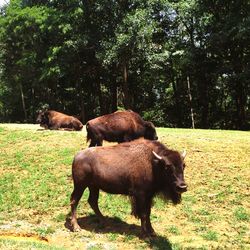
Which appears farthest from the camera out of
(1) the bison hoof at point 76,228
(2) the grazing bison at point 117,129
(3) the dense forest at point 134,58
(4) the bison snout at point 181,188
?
(3) the dense forest at point 134,58

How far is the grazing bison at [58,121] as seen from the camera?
24531mm

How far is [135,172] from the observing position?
11.5 metres

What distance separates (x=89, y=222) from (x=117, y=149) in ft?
7.03

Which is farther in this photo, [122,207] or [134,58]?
[134,58]

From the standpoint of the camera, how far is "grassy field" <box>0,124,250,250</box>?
11.3 m

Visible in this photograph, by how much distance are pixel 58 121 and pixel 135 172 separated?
46.4ft

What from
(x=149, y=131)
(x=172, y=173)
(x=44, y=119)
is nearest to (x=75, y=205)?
(x=172, y=173)

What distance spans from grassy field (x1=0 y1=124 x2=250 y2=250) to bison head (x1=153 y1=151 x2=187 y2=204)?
3.88ft

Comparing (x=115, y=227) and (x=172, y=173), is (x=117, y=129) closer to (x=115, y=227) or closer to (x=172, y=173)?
(x=115, y=227)

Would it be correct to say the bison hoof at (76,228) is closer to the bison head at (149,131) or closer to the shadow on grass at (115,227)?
the shadow on grass at (115,227)

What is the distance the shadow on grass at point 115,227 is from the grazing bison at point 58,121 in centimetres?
1199

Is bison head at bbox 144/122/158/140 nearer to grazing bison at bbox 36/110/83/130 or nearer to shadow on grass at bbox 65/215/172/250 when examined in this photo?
shadow on grass at bbox 65/215/172/250

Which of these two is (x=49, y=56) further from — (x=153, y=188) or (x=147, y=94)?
(x=153, y=188)

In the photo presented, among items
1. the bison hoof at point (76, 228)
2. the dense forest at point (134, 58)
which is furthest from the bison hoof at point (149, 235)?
the dense forest at point (134, 58)
